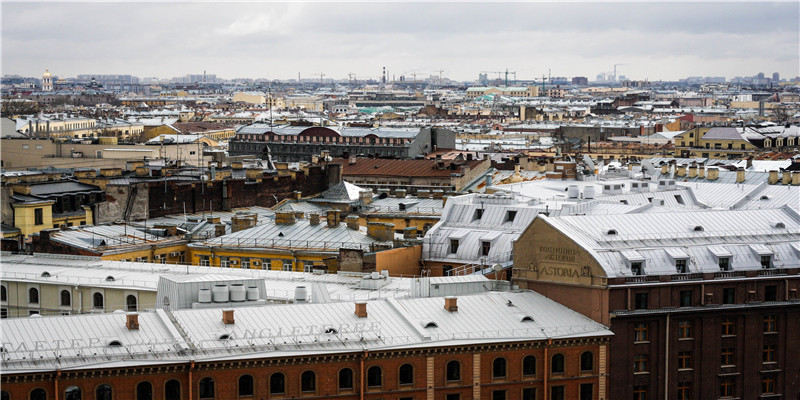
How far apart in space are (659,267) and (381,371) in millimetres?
11620

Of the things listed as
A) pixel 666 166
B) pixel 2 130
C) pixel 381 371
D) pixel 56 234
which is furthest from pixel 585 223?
pixel 2 130

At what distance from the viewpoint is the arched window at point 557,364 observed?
48.5m

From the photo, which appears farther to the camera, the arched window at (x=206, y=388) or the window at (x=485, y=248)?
the window at (x=485, y=248)

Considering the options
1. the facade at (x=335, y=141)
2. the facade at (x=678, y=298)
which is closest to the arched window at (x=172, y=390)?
the facade at (x=678, y=298)

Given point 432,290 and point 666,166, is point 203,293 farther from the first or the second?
point 666,166

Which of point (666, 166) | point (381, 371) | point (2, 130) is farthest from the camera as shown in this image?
point (2, 130)

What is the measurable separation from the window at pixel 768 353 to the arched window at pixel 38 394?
25286mm

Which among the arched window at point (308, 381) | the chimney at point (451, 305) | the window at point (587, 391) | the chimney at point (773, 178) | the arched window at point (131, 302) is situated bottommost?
the window at point (587, 391)

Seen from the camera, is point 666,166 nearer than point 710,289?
No

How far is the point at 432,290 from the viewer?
52469mm

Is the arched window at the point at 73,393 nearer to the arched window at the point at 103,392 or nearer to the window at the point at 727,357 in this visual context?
the arched window at the point at 103,392

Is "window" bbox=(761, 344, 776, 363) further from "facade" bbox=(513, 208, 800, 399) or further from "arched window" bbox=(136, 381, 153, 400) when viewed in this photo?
"arched window" bbox=(136, 381, 153, 400)

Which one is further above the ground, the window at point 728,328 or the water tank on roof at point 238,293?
the water tank on roof at point 238,293

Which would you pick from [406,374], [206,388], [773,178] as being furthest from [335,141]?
[206,388]
